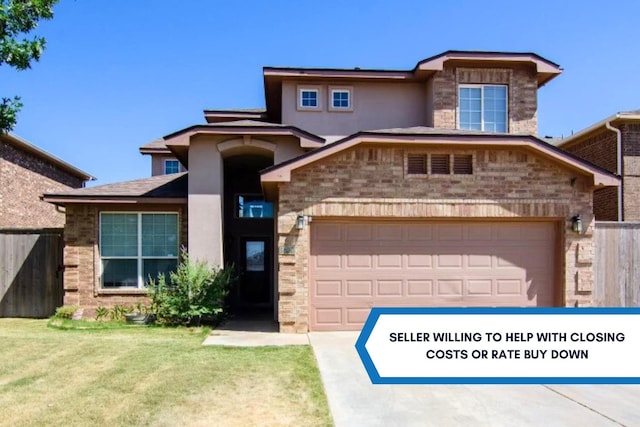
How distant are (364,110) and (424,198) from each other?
4873mm

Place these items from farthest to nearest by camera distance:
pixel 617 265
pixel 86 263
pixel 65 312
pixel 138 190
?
1. pixel 138 190
2. pixel 86 263
3. pixel 65 312
4. pixel 617 265

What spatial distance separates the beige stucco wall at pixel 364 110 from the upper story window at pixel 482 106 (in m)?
1.11

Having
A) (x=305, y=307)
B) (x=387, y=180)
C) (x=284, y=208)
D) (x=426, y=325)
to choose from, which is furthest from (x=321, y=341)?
(x=426, y=325)

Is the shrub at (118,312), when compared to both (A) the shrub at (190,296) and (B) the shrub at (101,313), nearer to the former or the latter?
(B) the shrub at (101,313)

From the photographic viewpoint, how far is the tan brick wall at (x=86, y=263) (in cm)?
1175

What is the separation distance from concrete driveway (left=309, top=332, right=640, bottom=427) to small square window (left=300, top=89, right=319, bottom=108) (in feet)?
29.0

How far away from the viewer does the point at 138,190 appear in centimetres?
1213

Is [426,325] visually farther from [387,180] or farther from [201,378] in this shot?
[387,180]

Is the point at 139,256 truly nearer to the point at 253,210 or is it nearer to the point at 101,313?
the point at 101,313

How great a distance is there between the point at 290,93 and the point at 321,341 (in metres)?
7.62

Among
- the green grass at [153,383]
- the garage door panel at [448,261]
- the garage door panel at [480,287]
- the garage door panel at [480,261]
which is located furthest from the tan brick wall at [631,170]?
the green grass at [153,383]

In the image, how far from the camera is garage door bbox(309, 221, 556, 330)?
9.98 m

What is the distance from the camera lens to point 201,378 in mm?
6414
